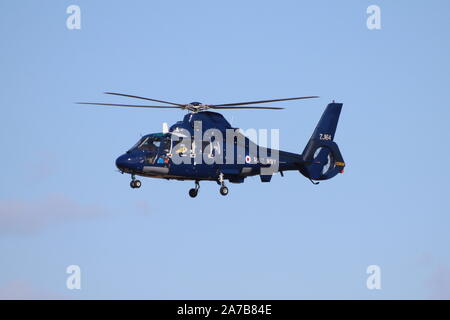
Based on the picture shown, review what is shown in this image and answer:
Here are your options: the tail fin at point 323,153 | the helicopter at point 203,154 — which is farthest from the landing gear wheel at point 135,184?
the tail fin at point 323,153

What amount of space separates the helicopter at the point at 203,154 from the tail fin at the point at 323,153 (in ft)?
1.84

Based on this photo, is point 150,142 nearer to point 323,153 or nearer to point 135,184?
point 135,184

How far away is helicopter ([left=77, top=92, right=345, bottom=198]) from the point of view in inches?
2486

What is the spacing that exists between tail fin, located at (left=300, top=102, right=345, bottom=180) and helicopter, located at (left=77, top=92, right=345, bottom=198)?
1.84 feet

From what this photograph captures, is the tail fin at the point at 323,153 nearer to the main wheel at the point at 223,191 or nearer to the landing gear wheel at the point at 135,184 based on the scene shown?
the main wheel at the point at 223,191

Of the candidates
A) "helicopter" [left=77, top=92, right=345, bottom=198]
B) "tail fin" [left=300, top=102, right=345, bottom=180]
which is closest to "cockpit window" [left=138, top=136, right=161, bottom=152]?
"helicopter" [left=77, top=92, right=345, bottom=198]

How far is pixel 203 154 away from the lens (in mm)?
64500

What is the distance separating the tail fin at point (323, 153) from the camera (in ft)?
228

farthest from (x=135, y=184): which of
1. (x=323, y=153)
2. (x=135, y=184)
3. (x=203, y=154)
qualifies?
(x=323, y=153)

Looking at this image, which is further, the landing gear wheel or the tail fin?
the tail fin

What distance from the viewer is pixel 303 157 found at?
69.8 meters

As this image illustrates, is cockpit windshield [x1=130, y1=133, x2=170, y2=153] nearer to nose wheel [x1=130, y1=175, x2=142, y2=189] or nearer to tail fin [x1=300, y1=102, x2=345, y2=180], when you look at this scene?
nose wheel [x1=130, y1=175, x2=142, y2=189]
